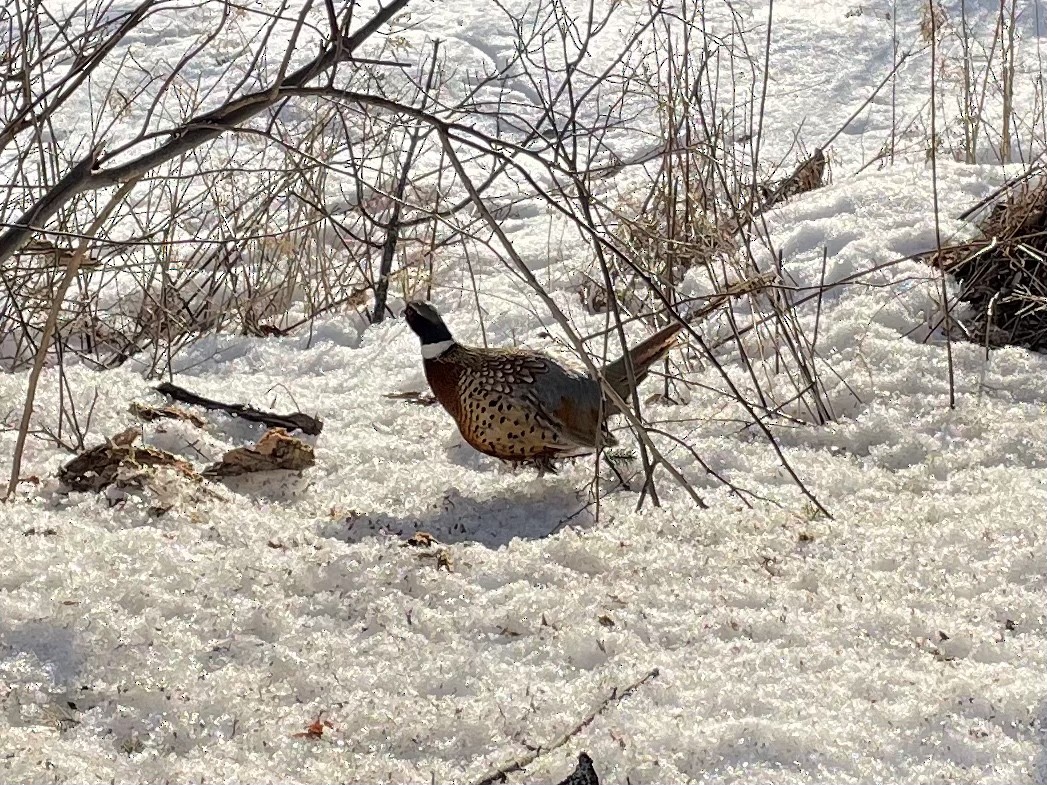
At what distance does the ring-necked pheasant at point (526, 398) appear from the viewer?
3.75 meters

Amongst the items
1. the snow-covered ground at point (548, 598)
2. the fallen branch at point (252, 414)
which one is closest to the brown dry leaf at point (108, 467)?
the snow-covered ground at point (548, 598)

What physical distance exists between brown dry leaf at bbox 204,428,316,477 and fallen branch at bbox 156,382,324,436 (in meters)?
0.35

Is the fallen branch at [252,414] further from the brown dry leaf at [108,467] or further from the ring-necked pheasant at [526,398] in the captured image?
the brown dry leaf at [108,467]

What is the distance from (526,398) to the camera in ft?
12.4

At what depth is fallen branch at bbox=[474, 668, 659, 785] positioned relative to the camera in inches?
91.4

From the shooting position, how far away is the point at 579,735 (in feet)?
7.95

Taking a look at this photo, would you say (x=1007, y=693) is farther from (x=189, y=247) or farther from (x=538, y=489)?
(x=189, y=247)

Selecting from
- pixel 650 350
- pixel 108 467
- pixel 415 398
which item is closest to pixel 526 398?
pixel 650 350

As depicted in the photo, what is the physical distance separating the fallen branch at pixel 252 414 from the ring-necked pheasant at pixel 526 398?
0.44 m

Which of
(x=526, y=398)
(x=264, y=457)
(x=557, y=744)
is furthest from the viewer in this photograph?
(x=526, y=398)

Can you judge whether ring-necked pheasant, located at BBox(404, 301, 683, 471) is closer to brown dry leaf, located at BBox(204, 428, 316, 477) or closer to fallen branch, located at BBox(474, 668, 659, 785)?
brown dry leaf, located at BBox(204, 428, 316, 477)

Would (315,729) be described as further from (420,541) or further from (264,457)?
(264,457)

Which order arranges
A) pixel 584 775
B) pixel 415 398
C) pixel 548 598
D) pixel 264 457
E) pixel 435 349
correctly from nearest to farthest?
1. pixel 584 775
2. pixel 548 598
3. pixel 264 457
4. pixel 435 349
5. pixel 415 398

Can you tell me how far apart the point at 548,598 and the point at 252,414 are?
161cm
